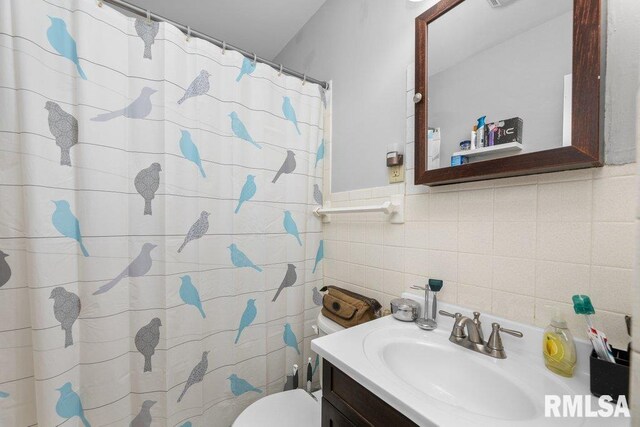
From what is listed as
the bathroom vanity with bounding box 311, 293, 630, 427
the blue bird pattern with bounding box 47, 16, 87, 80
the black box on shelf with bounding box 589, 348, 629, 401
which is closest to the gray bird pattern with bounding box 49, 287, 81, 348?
the blue bird pattern with bounding box 47, 16, 87, 80

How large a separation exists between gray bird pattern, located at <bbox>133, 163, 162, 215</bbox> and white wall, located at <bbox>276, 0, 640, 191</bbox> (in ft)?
2.85

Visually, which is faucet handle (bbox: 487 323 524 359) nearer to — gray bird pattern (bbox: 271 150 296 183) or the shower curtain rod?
gray bird pattern (bbox: 271 150 296 183)

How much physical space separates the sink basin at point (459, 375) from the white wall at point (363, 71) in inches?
27.0

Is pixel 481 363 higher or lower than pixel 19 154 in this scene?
lower

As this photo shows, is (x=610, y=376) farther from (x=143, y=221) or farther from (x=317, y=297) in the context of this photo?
(x=143, y=221)

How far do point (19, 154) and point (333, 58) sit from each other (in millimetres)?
1422

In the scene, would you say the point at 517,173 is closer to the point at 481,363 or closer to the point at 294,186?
the point at 481,363

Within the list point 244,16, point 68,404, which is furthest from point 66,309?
point 244,16

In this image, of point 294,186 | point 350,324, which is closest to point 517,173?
point 350,324

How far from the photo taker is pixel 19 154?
880mm

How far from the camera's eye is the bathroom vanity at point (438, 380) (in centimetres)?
56

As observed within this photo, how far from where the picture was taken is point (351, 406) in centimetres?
72

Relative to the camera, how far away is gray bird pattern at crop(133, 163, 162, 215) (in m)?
1.07

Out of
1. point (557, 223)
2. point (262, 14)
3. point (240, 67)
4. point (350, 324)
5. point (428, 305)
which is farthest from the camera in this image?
point (262, 14)
